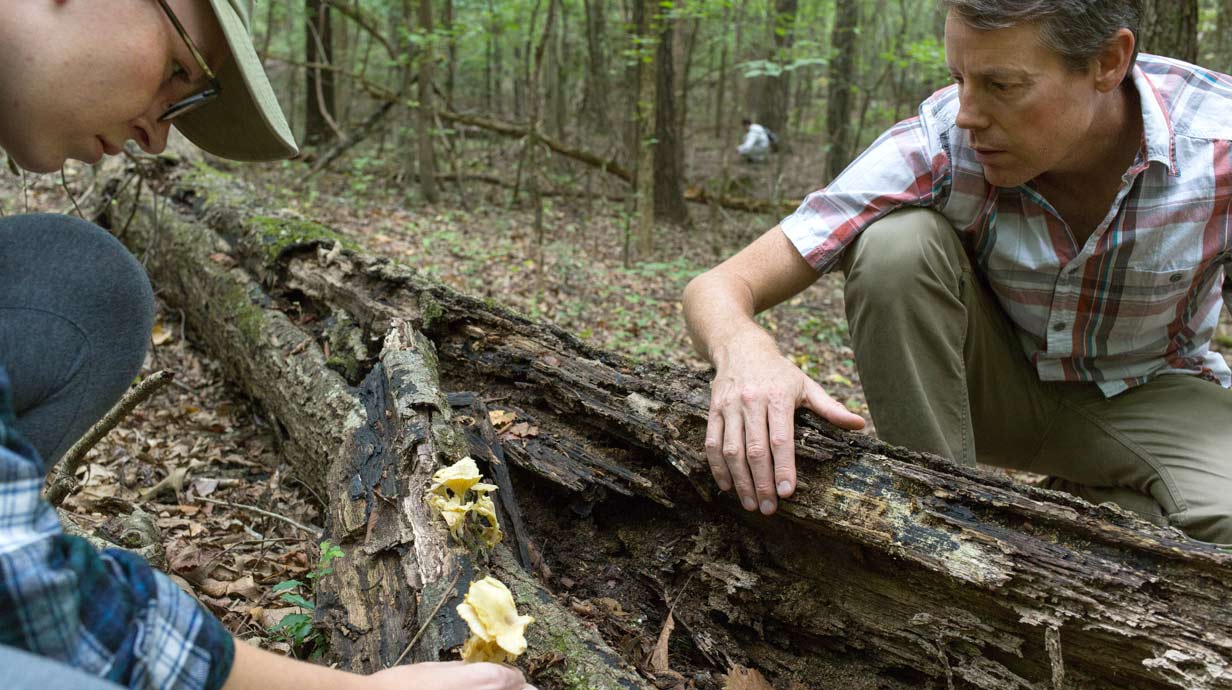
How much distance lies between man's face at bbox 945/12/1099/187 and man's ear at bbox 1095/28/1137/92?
1.4 inches

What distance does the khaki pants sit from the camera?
252cm

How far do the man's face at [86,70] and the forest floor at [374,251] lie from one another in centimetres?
133

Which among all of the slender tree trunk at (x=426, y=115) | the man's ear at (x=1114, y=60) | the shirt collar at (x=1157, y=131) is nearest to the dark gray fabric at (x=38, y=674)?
the man's ear at (x=1114, y=60)

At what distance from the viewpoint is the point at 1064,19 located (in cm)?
220

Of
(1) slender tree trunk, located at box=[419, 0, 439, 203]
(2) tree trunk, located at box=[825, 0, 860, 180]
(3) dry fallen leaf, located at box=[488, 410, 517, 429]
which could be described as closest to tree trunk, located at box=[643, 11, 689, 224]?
(2) tree trunk, located at box=[825, 0, 860, 180]

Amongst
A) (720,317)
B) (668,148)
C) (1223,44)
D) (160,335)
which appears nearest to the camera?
(720,317)

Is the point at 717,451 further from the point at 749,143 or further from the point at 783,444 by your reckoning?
the point at 749,143

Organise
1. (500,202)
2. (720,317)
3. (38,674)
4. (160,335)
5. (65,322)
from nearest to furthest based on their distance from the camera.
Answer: (38,674)
(65,322)
(720,317)
(160,335)
(500,202)

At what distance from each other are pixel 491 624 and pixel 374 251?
5.01 m

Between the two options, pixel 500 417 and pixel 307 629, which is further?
pixel 500 417

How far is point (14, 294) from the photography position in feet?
5.28

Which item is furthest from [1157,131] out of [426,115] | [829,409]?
[426,115]

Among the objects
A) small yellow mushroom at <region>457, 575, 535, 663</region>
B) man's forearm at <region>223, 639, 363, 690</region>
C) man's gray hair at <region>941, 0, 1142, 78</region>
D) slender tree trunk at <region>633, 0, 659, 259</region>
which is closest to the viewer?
man's forearm at <region>223, 639, 363, 690</region>

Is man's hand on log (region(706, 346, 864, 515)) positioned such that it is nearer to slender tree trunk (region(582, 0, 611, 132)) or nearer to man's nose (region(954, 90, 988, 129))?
man's nose (region(954, 90, 988, 129))
